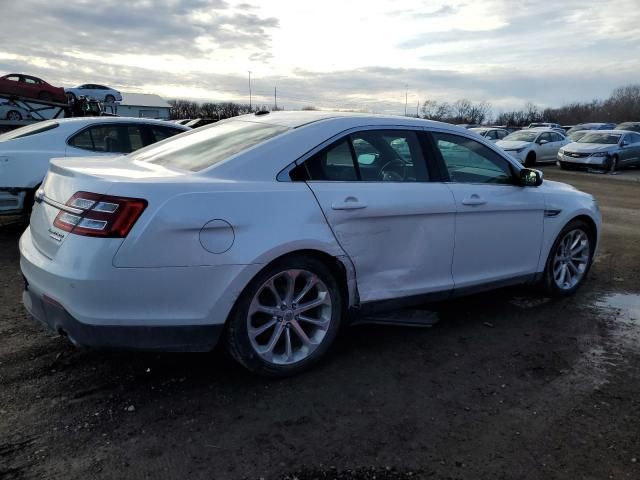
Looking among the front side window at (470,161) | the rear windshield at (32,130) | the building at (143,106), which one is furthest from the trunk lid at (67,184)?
the building at (143,106)

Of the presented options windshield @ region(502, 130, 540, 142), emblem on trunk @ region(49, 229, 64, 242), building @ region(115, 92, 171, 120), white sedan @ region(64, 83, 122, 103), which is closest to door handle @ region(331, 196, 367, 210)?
emblem on trunk @ region(49, 229, 64, 242)

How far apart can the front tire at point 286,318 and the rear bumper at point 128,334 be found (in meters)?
0.18

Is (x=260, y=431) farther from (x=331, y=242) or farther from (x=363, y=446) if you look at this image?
(x=331, y=242)

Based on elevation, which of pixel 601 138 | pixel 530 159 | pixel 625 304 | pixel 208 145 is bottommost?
pixel 530 159

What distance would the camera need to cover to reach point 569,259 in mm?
5211

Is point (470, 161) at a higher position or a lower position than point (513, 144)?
higher

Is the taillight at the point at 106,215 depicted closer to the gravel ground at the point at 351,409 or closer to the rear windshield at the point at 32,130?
the gravel ground at the point at 351,409

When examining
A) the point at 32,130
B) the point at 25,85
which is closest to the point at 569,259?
the point at 32,130

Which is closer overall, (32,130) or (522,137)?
(32,130)

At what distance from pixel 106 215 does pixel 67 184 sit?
1.60 feet

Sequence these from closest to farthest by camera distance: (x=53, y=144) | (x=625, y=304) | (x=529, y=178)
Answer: (x=529, y=178), (x=625, y=304), (x=53, y=144)

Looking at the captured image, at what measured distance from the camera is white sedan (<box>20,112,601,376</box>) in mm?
2850

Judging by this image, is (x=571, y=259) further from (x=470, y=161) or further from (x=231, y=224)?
(x=231, y=224)

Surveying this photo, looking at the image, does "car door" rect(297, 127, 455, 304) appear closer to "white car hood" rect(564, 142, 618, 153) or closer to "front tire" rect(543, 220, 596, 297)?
"front tire" rect(543, 220, 596, 297)
